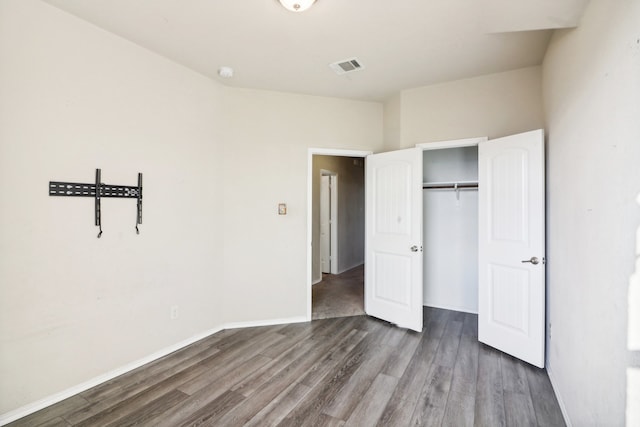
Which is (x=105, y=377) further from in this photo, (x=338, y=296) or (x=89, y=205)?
(x=338, y=296)

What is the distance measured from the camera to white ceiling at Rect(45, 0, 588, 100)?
198cm

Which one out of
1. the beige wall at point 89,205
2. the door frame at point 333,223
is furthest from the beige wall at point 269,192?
the door frame at point 333,223

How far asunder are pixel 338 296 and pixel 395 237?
160 centimetres

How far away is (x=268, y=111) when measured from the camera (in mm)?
3432

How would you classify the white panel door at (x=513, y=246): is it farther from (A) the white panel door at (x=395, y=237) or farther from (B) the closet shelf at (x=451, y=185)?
(B) the closet shelf at (x=451, y=185)

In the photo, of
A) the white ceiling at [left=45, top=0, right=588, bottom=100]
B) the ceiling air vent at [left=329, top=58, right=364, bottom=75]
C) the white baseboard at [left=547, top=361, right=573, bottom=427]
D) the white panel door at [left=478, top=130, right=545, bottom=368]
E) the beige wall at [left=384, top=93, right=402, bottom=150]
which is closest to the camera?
the white baseboard at [left=547, top=361, right=573, bottom=427]

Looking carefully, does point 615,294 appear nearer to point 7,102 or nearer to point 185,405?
point 185,405

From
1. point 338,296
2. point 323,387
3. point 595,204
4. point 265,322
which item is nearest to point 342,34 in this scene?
point 595,204

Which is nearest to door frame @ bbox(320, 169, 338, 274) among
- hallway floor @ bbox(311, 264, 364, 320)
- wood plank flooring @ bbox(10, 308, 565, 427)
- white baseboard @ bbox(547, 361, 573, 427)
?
hallway floor @ bbox(311, 264, 364, 320)

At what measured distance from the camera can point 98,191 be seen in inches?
88.7

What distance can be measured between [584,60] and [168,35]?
2862 mm

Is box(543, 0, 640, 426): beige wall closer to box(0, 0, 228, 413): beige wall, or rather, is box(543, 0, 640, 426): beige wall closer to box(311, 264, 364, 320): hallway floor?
box(311, 264, 364, 320): hallway floor

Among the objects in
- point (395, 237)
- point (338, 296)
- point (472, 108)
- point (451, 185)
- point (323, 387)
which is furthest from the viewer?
point (338, 296)

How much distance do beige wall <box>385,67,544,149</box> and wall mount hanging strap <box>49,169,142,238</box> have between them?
2.79 meters
